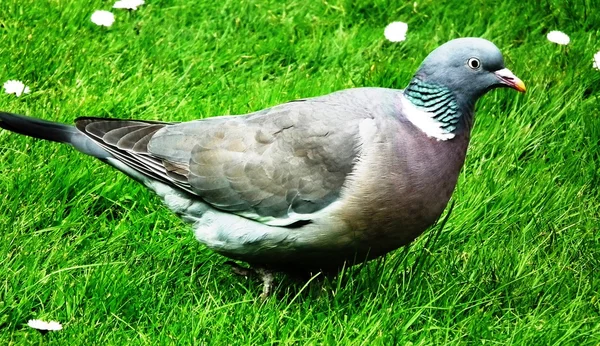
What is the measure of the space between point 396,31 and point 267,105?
3.33 feet

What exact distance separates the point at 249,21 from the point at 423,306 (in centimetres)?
264

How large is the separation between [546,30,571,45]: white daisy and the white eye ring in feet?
6.13

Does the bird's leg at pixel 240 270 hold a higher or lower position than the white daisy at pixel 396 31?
lower

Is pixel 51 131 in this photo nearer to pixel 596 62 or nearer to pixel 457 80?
pixel 457 80

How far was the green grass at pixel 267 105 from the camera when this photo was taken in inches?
146

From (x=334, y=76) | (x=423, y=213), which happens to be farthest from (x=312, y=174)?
(x=334, y=76)

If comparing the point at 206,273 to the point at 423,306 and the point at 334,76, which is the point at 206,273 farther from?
the point at 334,76

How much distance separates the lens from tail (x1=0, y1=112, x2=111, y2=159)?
4113 millimetres

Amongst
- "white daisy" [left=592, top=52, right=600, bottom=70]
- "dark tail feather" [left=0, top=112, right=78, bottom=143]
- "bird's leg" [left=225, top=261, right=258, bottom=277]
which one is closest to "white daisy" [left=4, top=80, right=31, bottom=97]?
"dark tail feather" [left=0, top=112, right=78, bottom=143]

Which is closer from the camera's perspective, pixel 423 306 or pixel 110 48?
pixel 423 306

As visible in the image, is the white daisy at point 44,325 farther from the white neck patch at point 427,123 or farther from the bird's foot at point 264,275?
the white neck patch at point 427,123

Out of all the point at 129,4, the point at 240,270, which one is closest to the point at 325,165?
the point at 240,270

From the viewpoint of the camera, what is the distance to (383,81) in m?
5.41

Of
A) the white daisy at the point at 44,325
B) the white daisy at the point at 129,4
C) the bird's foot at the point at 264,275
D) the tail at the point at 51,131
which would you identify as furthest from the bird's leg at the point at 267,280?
the white daisy at the point at 129,4
